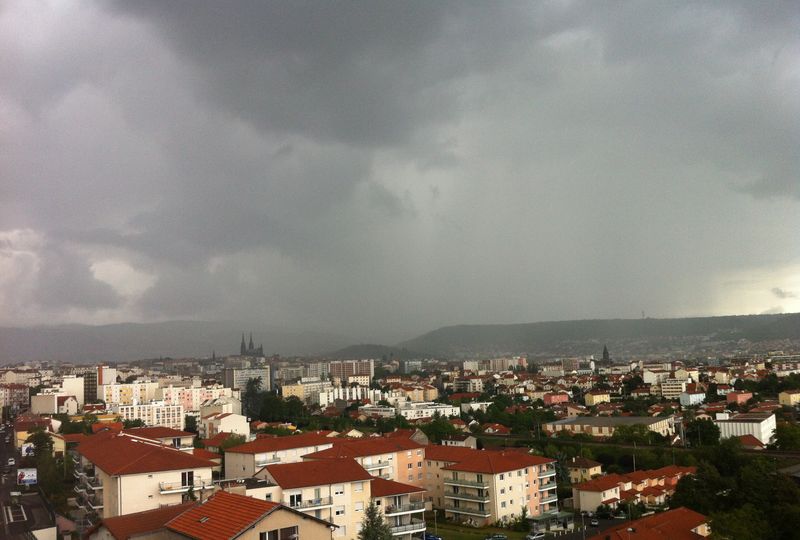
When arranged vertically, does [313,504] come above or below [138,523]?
below

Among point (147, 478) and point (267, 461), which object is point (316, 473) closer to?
point (147, 478)

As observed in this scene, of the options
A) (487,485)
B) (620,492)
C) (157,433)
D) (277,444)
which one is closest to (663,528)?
(487,485)

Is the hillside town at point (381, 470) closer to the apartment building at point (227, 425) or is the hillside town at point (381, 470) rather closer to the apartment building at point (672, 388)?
the apartment building at point (227, 425)

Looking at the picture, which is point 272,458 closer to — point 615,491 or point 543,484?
point 543,484

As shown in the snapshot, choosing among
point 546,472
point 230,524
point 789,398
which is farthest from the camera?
point 789,398

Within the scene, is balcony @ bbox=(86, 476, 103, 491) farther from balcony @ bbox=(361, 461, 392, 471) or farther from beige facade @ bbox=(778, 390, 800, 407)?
beige facade @ bbox=(778, 390, 800, 407)

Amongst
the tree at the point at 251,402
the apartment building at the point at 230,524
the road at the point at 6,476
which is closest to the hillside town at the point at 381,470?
the apartment building at the point at 230,524

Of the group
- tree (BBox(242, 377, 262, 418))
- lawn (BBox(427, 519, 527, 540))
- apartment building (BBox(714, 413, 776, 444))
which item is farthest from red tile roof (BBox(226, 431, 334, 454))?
tree (BBox(242, 377, 262, 418))
